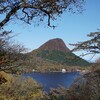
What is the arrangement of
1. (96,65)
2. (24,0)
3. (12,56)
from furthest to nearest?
(96,65), (12,56), (24,0)

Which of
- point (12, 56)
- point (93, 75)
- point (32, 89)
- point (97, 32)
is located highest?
point (97, 32)

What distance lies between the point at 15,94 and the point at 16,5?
20.9m

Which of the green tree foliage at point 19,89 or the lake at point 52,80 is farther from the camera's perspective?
the lake at point 52,80

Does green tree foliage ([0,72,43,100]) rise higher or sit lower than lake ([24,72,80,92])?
higher

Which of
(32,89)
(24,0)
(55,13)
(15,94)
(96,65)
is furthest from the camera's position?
(32,89)

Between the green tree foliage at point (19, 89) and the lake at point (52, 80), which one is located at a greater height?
the green tree foliage at point (19, 89)

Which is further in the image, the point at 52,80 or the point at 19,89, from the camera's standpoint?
the point at 52,80

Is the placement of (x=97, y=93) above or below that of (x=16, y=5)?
below

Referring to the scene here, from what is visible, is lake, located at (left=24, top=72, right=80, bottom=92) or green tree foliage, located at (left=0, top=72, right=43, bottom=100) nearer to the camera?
green tree foliage, located at (left=0, top=72, right=43, bottom=100)

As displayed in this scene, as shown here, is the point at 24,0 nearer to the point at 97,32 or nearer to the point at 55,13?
the point at 55,13

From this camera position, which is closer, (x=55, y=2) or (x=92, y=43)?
(x=55, y=2)

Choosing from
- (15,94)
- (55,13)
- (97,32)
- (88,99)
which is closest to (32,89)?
(15,94)

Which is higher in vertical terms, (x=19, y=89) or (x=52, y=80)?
A: (x=19, y=89)

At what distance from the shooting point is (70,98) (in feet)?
76.2
